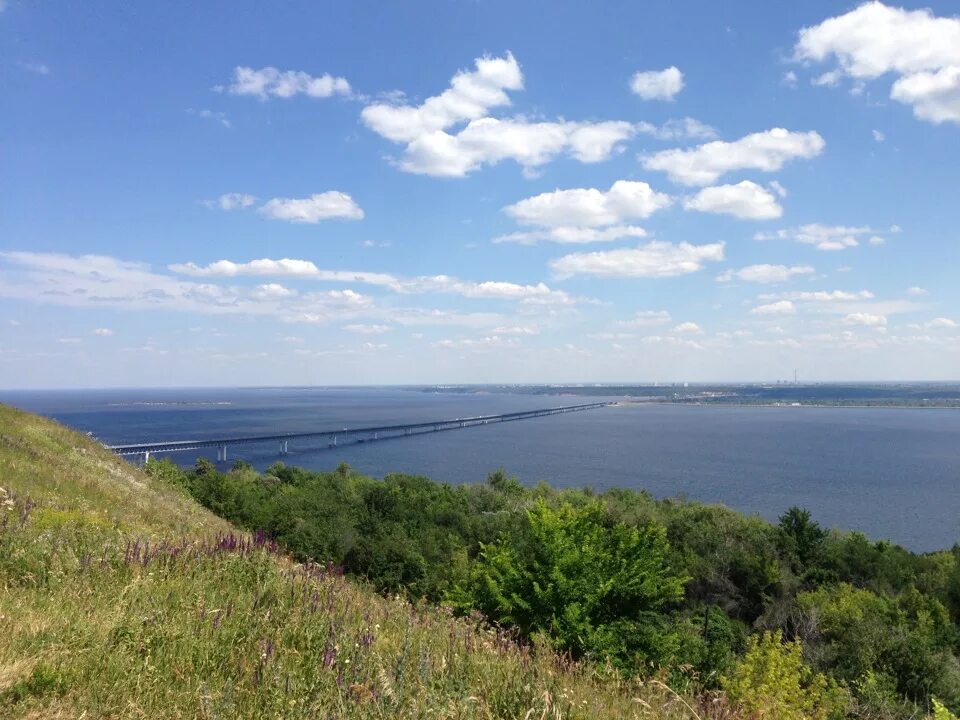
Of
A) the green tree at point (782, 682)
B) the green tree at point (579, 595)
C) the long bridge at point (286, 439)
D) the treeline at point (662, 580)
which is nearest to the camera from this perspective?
the green tree at point (579, 595)

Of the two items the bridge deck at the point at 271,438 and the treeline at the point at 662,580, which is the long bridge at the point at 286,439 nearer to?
the bridge deck at the point at 271,438

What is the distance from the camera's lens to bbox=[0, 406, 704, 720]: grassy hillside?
3252mm

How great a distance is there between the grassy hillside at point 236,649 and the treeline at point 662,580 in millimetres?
1208

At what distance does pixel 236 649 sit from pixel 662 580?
15576 millimetres

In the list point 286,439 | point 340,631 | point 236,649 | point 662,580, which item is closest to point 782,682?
point 662,580

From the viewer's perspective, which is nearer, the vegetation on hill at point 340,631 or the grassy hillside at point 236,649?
the grassy hillside at point 236,649

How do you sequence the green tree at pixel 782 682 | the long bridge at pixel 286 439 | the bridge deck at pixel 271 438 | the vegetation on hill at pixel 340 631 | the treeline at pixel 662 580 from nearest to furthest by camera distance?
the vegetation on hill at pixel 340 631 < the treeline at pixel 662 580 < the green tree at pixel 782 682 < the bridge deck at pixel 271 438 < the long bridge at pixel 286 439

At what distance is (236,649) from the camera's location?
152 inches

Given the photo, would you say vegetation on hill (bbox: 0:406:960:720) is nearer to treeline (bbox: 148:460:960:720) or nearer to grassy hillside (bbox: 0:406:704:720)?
grassy hillside (bbox: 0:406:704:720)

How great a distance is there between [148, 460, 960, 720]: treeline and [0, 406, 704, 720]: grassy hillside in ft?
3.96

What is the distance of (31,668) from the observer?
10.8 ft

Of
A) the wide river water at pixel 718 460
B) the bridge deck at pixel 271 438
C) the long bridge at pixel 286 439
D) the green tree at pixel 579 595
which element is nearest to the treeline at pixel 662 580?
the green tree at pixel 579 595

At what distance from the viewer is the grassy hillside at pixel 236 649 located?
3.25 m

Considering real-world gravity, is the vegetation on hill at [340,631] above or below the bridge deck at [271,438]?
above
